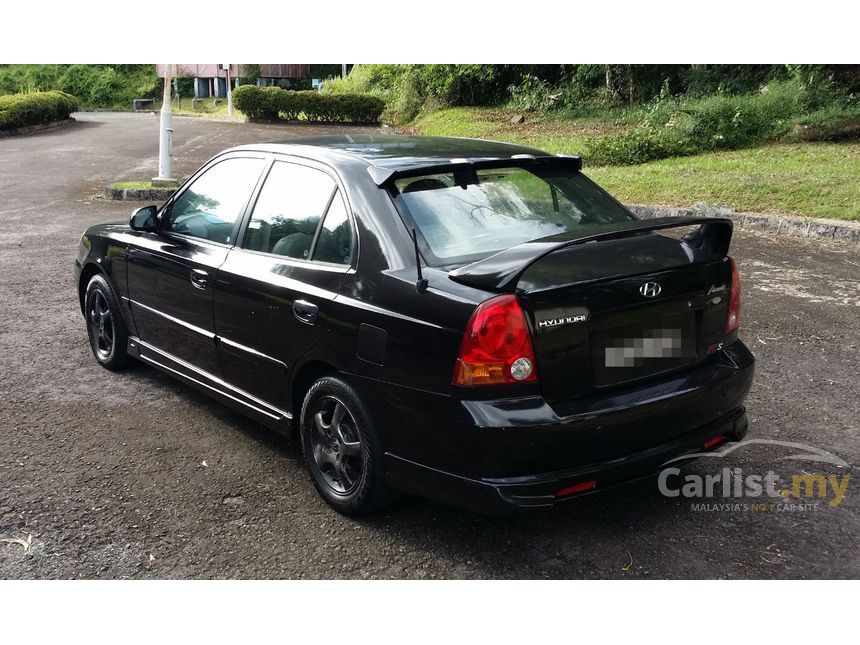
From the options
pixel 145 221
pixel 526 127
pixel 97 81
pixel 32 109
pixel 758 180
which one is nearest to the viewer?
pixel 145 221

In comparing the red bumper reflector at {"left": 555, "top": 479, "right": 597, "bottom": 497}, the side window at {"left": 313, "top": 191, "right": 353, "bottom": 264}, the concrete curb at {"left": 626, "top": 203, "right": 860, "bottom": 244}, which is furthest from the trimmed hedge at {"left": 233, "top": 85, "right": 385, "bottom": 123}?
the red bumper reflector at {"left": 555, "top": 479, "right": 597, "bottom": 497}

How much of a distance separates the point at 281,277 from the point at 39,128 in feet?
92.3

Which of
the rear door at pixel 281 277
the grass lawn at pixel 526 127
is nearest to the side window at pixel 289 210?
the rear door at pixel 281 277

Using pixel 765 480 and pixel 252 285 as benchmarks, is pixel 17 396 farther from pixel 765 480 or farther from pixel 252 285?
pixel 765 480

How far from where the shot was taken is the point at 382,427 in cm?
360

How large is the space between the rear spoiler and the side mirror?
105 inches

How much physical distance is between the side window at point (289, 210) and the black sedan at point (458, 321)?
12mm

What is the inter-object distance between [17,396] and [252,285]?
88.4 inches

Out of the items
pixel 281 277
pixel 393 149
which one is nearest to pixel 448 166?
pixel 393 149

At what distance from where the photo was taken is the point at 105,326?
5.99 meters

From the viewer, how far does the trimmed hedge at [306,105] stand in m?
31.7

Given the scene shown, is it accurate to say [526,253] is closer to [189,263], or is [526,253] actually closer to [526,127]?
[189,263]

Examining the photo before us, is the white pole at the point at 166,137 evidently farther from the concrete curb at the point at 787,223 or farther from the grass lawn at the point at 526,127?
the concrete curb at the point at 787,223

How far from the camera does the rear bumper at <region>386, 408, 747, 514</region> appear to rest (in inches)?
128
